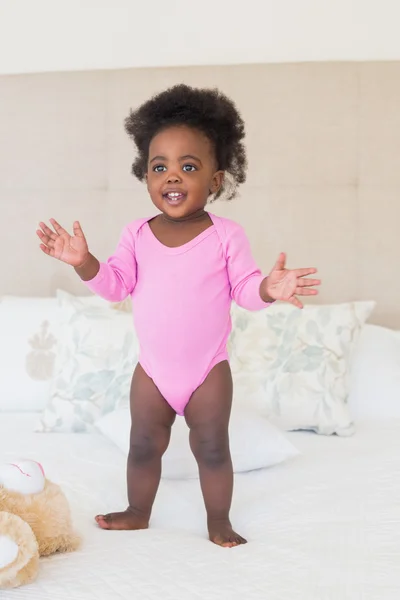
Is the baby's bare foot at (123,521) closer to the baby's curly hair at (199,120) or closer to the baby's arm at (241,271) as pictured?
the baby's arm at (241,271)

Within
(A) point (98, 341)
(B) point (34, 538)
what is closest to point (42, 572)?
(B) point (34, 538)

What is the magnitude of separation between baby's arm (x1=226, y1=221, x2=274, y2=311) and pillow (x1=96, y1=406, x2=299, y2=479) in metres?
0.41

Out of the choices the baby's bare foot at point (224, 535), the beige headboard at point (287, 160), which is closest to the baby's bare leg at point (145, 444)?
the baby's bare foot at point (224, 535)

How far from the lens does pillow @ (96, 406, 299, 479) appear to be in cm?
159

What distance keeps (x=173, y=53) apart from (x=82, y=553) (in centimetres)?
178

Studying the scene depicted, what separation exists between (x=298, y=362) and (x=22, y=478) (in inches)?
38.0

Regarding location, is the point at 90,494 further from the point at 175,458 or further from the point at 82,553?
the point at 82,553

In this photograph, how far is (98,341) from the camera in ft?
6.57

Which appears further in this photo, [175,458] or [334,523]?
[175,458]

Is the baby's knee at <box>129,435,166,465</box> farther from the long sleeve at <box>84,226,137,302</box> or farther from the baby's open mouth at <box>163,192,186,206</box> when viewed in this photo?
the baby's open mouth at <box>163,192,186,206</box>

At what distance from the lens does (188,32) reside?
245 centimetres

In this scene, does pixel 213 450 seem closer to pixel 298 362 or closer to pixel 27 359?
pixel 298 362

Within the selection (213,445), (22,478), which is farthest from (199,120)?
(22,478)

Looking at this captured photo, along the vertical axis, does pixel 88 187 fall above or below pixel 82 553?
above
